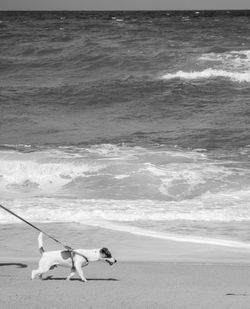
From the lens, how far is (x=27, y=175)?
575 inches

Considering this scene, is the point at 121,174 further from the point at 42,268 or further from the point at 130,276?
the point at 42,268

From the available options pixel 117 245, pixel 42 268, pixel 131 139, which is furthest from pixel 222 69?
pixel 42 268

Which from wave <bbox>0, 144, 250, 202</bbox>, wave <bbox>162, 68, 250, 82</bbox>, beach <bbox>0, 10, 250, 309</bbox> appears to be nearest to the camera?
beach <bbox>0, 10, 250, 309</bbox>

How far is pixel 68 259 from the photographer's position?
7492 millimetres

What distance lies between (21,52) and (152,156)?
2340cm

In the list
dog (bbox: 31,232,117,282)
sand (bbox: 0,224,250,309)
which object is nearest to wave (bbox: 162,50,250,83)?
sand (bbox: 0,224,250,309)

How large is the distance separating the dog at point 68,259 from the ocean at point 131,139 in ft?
9.07

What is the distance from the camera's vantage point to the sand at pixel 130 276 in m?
6.84

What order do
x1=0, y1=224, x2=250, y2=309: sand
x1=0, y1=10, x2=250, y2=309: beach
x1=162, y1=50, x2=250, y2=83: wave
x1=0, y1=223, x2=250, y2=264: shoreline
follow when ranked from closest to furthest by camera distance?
1. x1=0, y1=224, x2=250, y2=309: sand
2. x1=0, y1=10, x2=250, y2=309: beach
3. x1=0, y1=223, x2=250, y2=264: shoreline
4. x1=162, y1=50, x2=250, y2=83: wave

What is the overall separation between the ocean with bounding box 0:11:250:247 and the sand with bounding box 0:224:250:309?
0.62 m

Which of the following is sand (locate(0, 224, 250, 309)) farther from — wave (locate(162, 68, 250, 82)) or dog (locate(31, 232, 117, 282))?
wave (locate(162, 68, 250, 82))

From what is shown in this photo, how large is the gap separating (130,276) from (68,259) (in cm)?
82

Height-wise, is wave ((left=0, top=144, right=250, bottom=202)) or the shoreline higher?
the shoreline

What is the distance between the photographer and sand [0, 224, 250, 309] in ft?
22.5
